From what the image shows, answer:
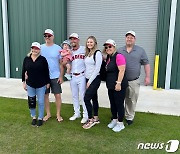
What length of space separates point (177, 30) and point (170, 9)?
59 cm

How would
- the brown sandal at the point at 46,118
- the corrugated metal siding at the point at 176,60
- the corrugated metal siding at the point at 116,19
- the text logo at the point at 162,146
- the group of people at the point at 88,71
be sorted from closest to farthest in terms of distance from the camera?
the text logo at the point at 162,146 → the group of people at the point at 88,71 → the brown sandal at the point at 46,118 → the corrugated metal siding at the point at 176,60 → the corrugated metal siding at the point at 116,19

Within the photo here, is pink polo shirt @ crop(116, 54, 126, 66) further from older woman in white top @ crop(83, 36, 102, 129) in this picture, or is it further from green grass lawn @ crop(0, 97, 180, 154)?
green grass lawn @ crop(0, 97, 180, 154)

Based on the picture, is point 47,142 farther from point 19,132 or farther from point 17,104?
point 17,104

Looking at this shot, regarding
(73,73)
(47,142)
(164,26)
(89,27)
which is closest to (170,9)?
(164,26)

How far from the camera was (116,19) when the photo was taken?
7.29 m

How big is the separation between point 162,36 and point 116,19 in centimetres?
142

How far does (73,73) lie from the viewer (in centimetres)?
428

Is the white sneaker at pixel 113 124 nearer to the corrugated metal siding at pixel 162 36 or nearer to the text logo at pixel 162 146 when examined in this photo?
the text logo at pixel 162 146

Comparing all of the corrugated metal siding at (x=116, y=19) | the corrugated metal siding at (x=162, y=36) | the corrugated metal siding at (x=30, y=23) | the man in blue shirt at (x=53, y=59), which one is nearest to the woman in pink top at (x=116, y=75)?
the man in blue shirt at (x=53, y=59)

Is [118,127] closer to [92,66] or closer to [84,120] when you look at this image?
[84,120]

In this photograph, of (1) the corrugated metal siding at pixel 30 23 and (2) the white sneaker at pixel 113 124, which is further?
(1) the corrugated metal siding at pixel 30 23

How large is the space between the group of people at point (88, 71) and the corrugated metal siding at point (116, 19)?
3.16 meters

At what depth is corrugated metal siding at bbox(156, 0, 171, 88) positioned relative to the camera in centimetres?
669

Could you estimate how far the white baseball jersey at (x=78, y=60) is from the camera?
13.7ft
